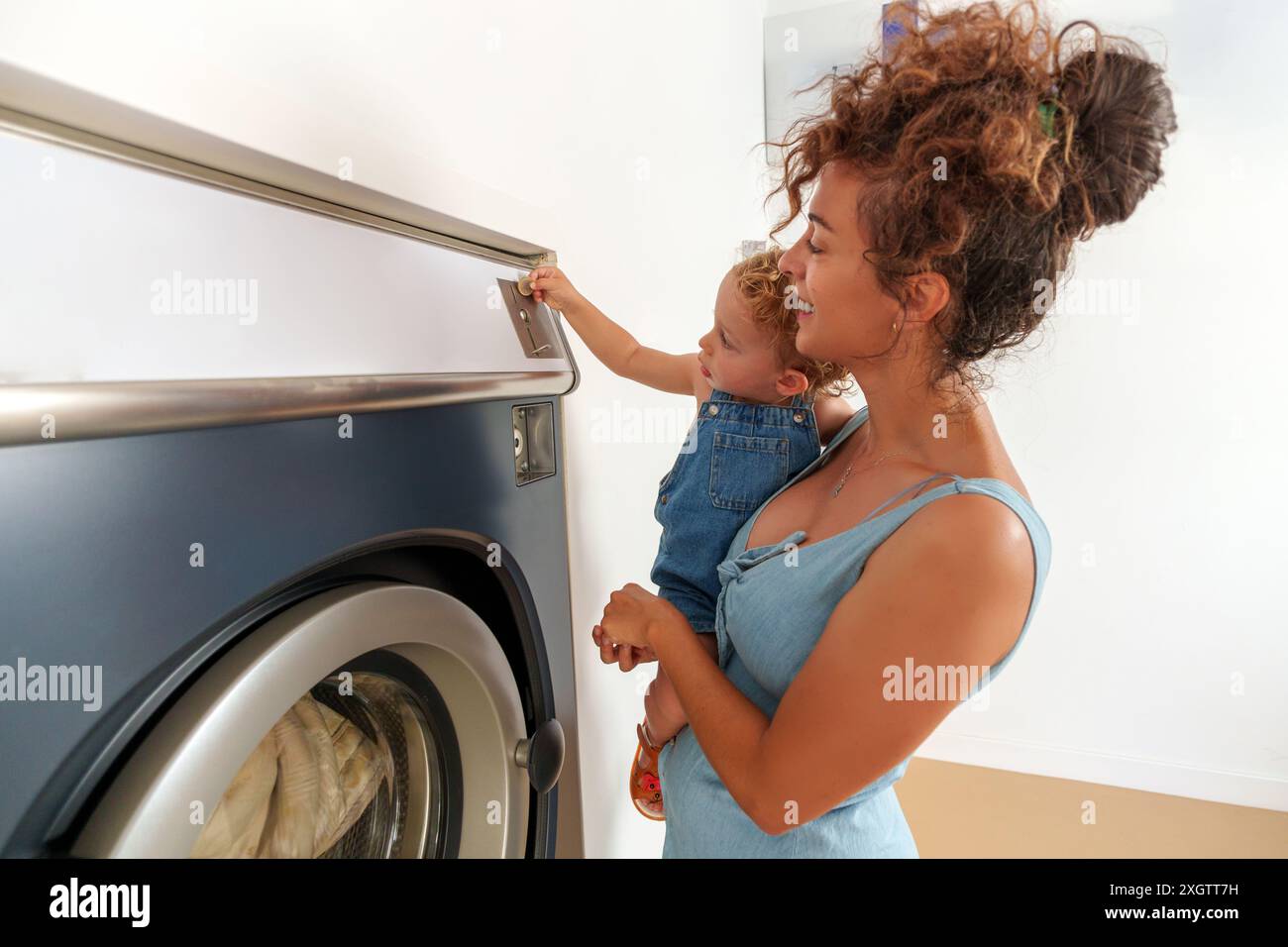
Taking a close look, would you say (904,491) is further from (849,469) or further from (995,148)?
(995,148)

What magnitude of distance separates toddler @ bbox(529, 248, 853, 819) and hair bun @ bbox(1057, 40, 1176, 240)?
315 millimetres

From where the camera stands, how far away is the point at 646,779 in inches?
44.7

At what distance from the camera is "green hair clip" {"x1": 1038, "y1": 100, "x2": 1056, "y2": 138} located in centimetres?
67

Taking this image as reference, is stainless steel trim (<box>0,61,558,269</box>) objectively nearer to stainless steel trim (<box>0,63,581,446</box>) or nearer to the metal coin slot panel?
stainless steel trim (<box>0,63,581,446</box>)

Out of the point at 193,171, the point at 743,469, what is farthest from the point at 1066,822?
the point at 193,171

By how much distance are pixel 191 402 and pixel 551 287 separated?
1.71ft

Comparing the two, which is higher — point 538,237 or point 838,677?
point 538,237

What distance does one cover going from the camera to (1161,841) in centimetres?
217

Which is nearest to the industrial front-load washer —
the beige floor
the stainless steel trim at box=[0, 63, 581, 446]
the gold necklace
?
the stainless steel trim at box=[0, 63, 581, 446]

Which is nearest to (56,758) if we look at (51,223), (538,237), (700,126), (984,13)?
(51,223)

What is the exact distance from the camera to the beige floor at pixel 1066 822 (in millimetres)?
2133

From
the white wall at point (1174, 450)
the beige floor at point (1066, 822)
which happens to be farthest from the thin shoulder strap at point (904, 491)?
the beige floor at point (1066, 822)

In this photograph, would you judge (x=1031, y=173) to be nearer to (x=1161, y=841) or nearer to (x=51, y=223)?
(x=51, y=223)
